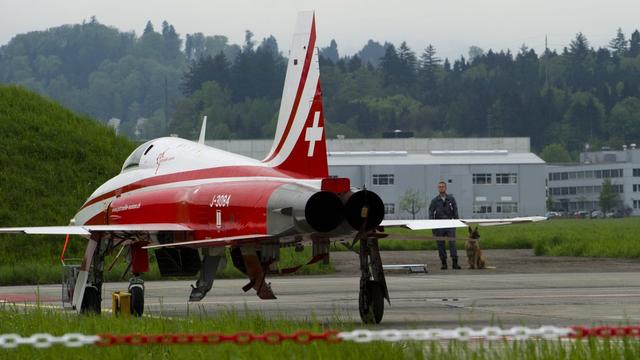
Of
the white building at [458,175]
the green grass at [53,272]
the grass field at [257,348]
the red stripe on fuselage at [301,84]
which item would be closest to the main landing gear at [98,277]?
the red stripe on fuselage at [301,84]

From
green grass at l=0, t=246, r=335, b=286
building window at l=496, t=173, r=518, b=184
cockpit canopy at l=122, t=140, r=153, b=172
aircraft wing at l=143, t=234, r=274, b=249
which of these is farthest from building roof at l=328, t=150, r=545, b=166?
aircraft wing at l=143, t=234, r=274, b=249

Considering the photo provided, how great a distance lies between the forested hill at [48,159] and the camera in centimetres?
3459

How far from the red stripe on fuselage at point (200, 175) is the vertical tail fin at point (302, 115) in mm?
267

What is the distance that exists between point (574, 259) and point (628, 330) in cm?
2383

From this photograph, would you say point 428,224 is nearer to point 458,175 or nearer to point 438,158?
point 458,175

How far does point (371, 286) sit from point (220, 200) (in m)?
2.54

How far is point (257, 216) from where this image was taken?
16.1 m

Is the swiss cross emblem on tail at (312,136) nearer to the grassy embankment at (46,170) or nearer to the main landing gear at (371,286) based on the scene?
the main landing gear at (371,286)

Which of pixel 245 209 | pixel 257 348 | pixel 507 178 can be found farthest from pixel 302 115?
pixel 507 178

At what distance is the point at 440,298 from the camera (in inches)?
802

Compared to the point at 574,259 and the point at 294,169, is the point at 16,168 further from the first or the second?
the point at 294,169

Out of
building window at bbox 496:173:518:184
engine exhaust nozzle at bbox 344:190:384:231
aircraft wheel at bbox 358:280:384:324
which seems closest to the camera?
engine exhaust nozzle at bbox 344:190:384:231

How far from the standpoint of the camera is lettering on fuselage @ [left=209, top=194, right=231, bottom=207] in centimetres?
1710

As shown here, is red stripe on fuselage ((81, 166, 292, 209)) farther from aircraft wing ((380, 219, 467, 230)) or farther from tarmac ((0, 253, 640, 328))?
tarmac ((0, 253, 640, 328))
